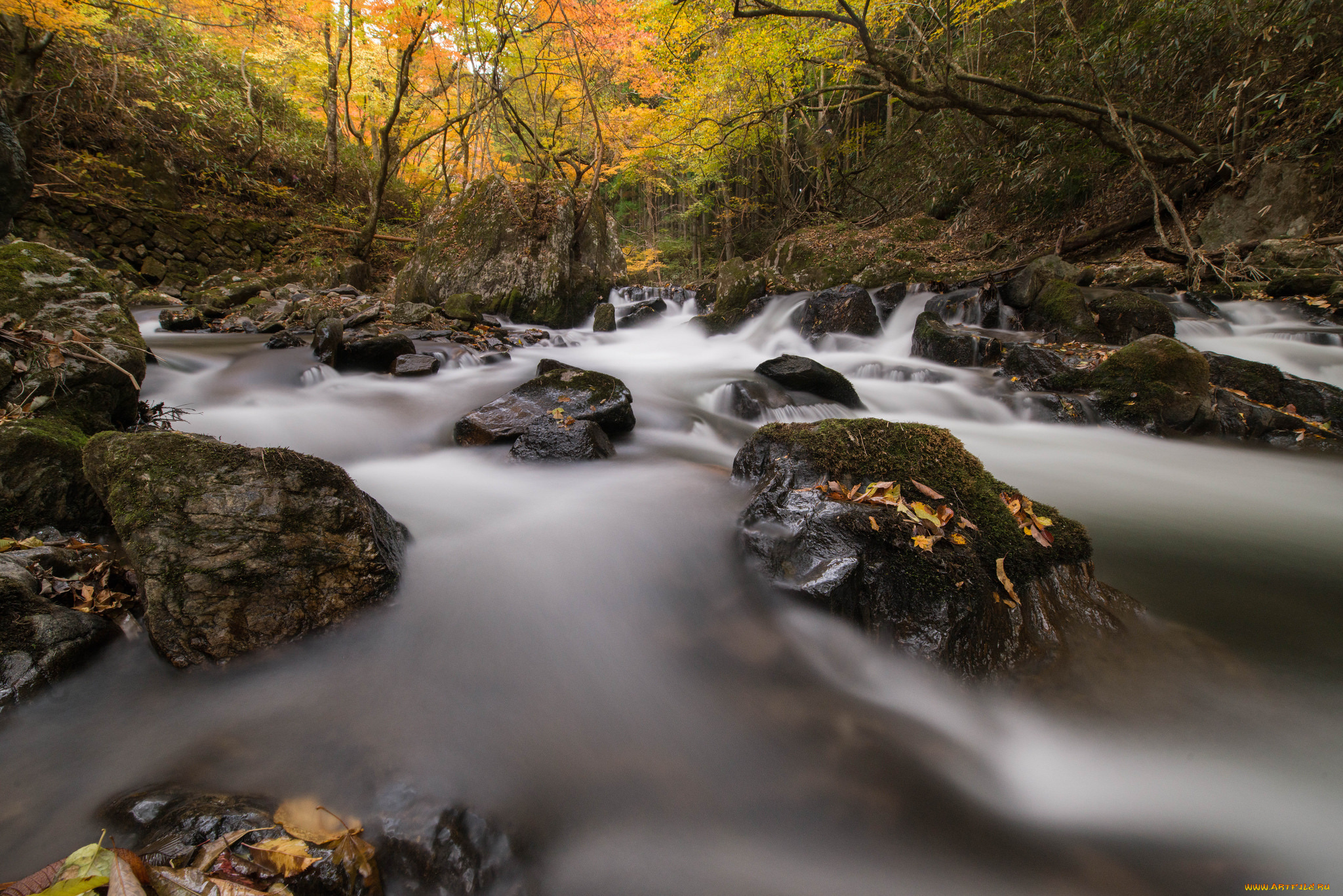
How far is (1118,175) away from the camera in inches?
421

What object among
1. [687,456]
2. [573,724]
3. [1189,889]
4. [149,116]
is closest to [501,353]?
[687,456]

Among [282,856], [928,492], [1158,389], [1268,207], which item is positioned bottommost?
[282,856]

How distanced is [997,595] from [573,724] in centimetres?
182

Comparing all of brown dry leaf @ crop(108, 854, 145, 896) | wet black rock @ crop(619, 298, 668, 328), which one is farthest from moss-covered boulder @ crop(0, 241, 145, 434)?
wet black rock @ crop(619, 298, 668, 328)

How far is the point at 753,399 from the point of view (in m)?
5.87

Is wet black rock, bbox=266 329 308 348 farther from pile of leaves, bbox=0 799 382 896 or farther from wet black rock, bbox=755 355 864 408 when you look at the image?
pile of leaves, bbox=0 799 382 896

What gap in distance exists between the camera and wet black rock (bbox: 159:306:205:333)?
8023mm

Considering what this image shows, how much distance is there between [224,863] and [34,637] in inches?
53.9

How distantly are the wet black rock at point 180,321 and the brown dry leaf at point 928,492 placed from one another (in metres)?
10.5

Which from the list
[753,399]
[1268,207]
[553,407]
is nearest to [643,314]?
[753,399]

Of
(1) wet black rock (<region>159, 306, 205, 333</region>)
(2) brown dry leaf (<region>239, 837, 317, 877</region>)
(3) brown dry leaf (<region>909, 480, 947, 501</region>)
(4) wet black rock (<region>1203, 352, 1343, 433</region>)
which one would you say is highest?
(4) wet black rock (<region>1203, 352, 1343, 433</region>)

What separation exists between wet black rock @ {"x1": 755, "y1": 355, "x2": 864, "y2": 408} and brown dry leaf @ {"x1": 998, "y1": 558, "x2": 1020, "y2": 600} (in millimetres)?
3883

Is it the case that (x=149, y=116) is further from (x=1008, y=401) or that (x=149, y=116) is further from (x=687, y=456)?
(x=1008, y=401)

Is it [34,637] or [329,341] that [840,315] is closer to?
[329,341]
